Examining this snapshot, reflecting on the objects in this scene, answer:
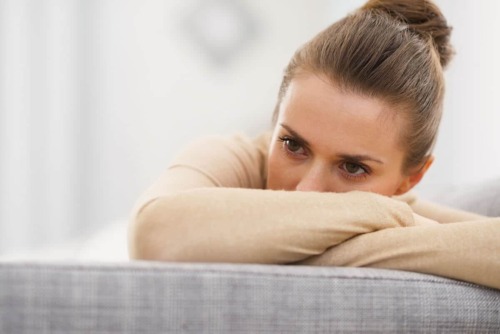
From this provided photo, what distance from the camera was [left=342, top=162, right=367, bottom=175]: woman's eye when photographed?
116 centimetres

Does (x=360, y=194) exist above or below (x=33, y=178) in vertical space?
above

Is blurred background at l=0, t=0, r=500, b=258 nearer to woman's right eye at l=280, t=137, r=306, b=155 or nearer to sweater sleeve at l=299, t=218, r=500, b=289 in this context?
woman's right eye at l=280, t=137, r=306, b=155

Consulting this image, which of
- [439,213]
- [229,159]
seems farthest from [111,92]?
[439,213]

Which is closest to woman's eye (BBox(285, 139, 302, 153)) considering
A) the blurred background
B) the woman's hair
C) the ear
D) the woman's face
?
the woman's face

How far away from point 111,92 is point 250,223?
283 centimetres

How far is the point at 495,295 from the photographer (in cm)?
82

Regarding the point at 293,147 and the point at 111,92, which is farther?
the point at 111,92

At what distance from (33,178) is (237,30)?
1337 mm

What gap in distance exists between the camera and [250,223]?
2.55 feet

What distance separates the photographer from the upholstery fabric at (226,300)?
0.61m

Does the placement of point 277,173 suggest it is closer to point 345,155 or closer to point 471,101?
point 345,155

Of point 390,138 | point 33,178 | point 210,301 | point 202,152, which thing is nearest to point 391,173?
point 390,138

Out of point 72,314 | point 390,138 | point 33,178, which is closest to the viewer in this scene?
point 72,314

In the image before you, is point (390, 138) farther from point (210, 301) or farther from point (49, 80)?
point (49, 80)
